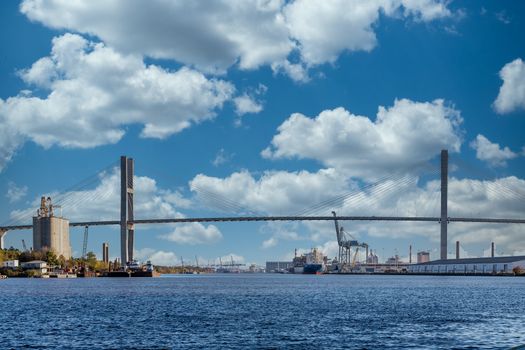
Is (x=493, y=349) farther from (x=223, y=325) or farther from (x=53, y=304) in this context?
(x=53, y=304)

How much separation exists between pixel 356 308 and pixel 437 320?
14755 mm

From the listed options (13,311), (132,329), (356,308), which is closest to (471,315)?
(356,308)

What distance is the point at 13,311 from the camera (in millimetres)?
70875

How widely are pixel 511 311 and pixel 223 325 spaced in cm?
3079

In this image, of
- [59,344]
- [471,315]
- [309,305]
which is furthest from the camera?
[309,305]

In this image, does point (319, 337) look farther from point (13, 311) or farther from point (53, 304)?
point (53, 304)

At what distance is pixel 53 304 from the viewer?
3211 inches

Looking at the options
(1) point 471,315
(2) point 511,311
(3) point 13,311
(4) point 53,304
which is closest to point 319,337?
(1) point 471,315

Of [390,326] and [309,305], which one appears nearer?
[390,326]

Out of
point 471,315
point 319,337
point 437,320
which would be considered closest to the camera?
point 319,337

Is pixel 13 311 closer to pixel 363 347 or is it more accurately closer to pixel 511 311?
pixel 363 347

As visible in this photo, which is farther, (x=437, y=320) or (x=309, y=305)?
(x=309, y=305)

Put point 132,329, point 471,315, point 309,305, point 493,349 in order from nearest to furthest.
→ point 493,349
point 132,329
point 471,315
point 309,305

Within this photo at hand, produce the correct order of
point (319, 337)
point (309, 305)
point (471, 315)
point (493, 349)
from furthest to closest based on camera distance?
point (309, 305), point (471, 315), point (319, 337), point (493, 349)
